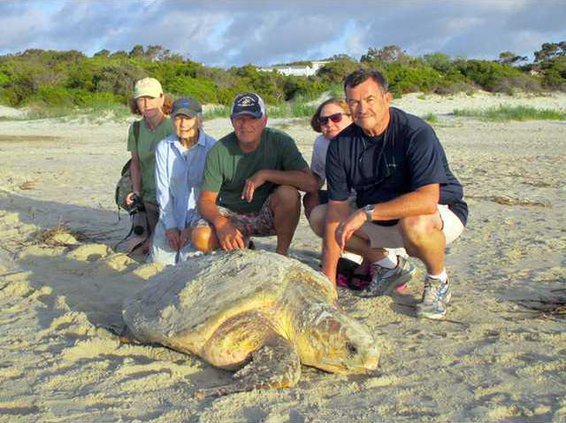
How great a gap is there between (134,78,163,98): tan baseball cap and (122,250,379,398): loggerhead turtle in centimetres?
181

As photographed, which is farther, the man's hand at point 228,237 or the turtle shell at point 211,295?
the man's hand at point 228,237

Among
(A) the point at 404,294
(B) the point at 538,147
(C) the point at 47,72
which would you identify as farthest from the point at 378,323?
(C) the point at 47,72

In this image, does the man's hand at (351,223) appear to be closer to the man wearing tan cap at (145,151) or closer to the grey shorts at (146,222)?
the man wearing tan cap at (145,151)

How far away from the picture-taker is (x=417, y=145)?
3234mm

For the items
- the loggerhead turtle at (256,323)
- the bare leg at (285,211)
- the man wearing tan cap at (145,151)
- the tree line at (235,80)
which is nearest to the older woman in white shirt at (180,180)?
the man wearing tan cap at (145,151)

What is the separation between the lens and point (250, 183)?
376 centimetres

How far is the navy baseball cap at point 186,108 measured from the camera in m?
3.95

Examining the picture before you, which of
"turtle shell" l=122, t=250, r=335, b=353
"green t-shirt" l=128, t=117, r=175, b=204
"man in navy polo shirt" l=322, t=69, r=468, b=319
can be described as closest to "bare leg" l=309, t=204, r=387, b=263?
"man in navy polo shirt" l=322, t=69, r=468, b=319

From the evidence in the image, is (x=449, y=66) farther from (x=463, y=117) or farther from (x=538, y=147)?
(x=538, y=147)

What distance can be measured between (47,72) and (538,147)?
2065 cm

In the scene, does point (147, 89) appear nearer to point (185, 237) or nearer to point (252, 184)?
point (185, 237)

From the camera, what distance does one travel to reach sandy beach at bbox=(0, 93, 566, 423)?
2326 mm

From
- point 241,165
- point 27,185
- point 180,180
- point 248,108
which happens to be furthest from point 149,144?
point 27,185

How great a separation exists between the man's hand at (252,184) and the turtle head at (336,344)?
121 cm
